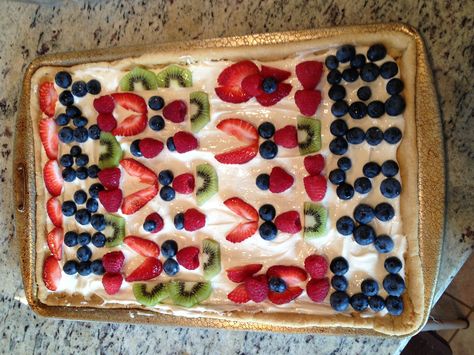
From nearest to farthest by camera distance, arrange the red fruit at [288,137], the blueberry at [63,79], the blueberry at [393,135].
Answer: the blueberry at [393,135]
the red fruit at [288,137]
the blueberry at [63,79]

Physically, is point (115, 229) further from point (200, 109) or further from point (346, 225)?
point (346, 225)

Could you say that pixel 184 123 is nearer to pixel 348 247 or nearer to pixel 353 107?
pixel 353 107

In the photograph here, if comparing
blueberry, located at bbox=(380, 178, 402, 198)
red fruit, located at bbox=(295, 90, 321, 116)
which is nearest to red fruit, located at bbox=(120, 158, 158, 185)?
red fruit, located at bbox=(295, 90, 321, 116)

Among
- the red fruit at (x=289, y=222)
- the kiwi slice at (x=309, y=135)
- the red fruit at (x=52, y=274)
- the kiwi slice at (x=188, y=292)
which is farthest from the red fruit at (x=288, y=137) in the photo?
the red fruit at (x=52, y=274)

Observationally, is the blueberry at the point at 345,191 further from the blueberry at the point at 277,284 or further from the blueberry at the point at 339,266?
the blueberry at the point at 277,284

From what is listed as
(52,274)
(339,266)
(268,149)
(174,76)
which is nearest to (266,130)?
(268,149)

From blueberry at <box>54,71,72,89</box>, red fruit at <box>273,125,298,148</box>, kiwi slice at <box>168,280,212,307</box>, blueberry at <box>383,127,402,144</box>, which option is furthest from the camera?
blueberry at <box>54,71,72,89</box>

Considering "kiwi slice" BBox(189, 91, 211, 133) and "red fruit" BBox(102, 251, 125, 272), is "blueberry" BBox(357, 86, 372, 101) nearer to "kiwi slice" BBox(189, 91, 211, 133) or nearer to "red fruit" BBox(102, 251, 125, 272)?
"kiwi slice" BBox(189, 91, 211, 133)
